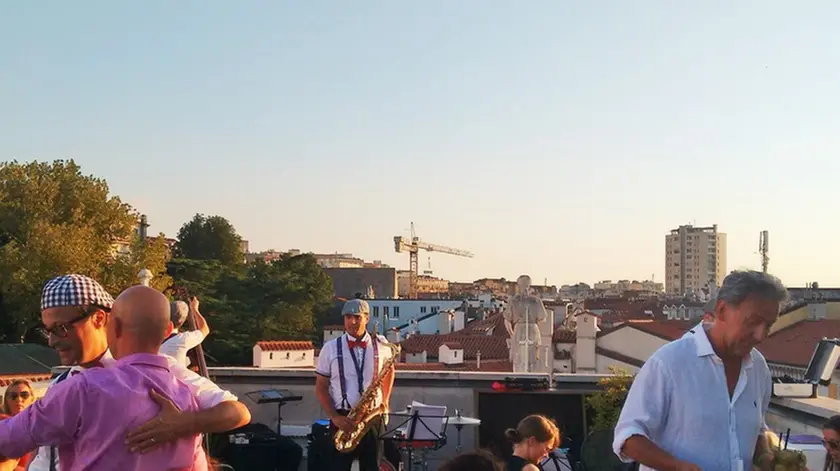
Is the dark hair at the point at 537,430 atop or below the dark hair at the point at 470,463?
below

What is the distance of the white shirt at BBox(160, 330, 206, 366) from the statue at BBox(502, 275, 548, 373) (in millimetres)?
5353

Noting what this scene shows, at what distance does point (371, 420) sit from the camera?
5.53 meters

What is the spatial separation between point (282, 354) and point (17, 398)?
43.6 ft

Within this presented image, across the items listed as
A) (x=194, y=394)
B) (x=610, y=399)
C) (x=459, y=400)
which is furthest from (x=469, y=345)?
(x=194, y=394)

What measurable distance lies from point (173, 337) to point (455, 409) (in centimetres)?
295

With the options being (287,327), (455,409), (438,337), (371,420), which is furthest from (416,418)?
(287,327)

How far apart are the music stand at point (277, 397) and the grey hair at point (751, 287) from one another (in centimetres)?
507

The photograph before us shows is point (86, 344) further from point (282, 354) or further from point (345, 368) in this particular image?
point (282, 354)

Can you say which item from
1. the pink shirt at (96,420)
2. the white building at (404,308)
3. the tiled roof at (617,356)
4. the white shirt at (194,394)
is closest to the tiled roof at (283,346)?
the white shirt at (194,394)

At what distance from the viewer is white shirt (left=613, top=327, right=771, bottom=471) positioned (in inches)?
108

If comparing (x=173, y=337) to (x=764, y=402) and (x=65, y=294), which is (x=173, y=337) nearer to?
(x=65, y=294)

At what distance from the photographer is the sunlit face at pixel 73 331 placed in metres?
2.56

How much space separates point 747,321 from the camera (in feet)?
8.87

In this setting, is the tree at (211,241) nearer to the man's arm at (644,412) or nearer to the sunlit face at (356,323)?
the sunlit face at (356,323)
